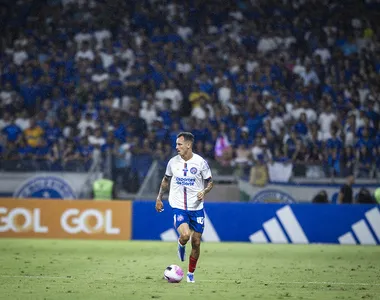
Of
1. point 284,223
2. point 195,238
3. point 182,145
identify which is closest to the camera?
point 195,238

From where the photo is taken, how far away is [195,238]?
41.4 ft

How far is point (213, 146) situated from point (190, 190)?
1053 centimetres

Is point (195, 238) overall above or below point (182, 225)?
below

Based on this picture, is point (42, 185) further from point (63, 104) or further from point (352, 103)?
point (352, 103)

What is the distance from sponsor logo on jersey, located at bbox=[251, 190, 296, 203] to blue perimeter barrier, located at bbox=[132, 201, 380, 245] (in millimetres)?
972

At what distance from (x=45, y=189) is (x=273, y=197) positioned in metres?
6.66

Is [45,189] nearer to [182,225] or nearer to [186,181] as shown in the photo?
[186,181]

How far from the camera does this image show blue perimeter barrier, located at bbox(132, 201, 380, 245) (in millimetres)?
21188

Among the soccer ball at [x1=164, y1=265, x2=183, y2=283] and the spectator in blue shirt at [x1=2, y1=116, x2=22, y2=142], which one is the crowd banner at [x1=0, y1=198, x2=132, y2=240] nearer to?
the spectator in blue shirt at [x1=2, y1=116, x2=22, y2=142]

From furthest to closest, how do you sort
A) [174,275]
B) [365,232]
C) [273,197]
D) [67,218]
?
[273,197], [67,218], [365,232], [174,275]

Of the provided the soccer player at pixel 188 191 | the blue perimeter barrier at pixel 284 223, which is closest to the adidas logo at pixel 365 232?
the blue perimeter barrier at pixel 284 223

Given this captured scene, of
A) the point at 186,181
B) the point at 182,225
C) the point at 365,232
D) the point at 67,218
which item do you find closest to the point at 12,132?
the point at 67,218

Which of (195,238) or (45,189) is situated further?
(45,189)

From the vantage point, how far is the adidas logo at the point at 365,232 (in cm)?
2102
